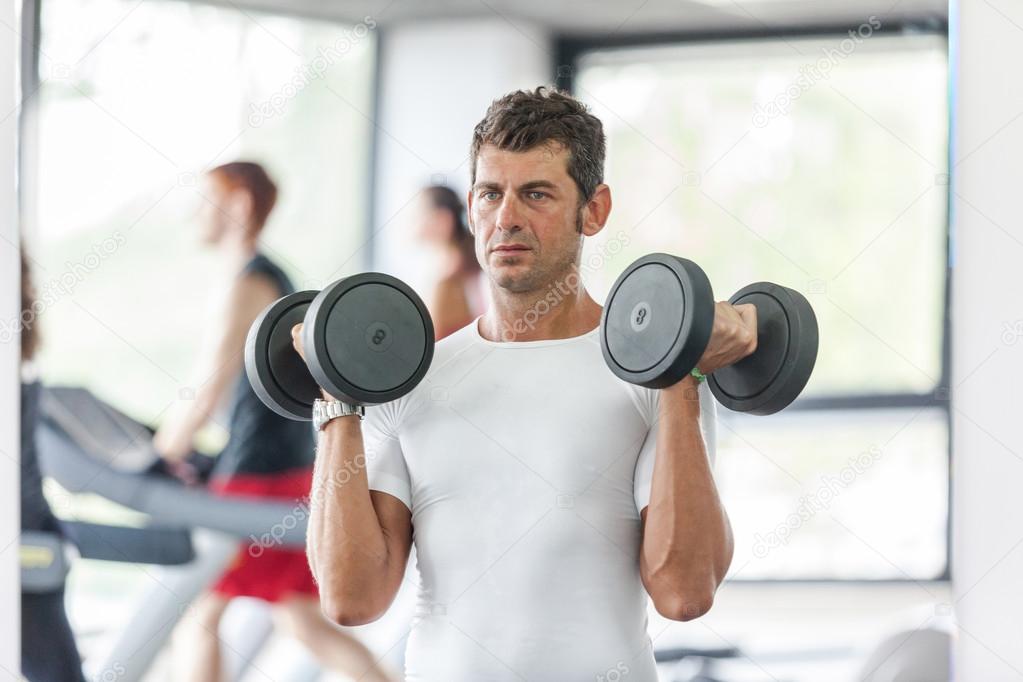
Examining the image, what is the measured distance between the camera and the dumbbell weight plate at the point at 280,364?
1477 mm

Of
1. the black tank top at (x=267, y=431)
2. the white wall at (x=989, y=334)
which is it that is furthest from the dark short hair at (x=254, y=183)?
the white wall at (x=989, y=334)

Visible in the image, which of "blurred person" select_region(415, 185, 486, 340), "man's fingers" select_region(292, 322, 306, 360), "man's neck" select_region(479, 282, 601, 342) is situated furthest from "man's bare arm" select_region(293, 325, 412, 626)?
"blurred person" select_region(415, 185, 486, 340)

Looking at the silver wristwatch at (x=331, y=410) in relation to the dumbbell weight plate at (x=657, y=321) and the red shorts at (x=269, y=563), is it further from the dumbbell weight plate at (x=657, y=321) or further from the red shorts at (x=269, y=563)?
the red shorts at (x=269, y=563)

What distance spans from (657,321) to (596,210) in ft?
0.91

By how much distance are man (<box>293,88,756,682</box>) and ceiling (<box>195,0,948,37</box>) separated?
1.93 meters

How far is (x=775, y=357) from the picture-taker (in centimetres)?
135

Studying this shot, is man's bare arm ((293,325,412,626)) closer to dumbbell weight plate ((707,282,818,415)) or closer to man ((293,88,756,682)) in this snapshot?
man ((293,88,756,682))

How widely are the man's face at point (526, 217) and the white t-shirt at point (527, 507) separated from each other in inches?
4.4

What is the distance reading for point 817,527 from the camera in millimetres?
3572

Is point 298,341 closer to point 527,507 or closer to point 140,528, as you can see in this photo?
point 527,507

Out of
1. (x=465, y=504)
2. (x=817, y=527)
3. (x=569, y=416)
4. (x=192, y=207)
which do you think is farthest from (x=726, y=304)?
(x=817, y=527)

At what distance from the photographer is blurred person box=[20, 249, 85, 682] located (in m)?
2.38

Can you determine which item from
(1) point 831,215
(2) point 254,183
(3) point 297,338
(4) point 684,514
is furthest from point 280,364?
(1) point 831,215

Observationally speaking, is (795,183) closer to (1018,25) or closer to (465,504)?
(1018,25)
